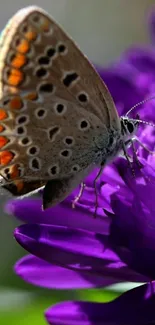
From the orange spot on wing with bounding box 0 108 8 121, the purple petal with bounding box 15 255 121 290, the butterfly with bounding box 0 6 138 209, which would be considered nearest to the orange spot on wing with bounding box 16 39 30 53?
the butterfly with bounding box 0 6 138 209

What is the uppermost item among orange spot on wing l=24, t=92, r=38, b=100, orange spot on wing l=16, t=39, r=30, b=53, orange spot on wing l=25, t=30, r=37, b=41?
orange spot on wing l=25, t=30, r=37, b=41

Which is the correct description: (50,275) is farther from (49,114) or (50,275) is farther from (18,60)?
(18,60)

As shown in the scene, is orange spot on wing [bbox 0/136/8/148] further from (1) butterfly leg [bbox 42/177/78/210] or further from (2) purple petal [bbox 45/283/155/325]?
(2) purple petal [bbox 45/283/155/325]

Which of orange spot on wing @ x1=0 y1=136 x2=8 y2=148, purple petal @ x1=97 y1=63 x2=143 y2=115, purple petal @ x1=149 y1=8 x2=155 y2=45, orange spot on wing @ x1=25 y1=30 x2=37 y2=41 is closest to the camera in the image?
orange spot on wing @ x1=25 y1=30 x2=37 y2=41

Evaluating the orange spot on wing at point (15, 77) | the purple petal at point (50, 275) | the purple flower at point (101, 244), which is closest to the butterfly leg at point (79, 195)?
the purple flower at point (101, 244)

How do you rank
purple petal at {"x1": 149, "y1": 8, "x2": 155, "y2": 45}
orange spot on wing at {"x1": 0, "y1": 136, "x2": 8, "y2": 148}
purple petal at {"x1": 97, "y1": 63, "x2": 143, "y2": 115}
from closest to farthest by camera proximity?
orange spot on wing at {"x1": 0, "y1": 136, "x2": 8, "y2": 148}
purple petal at {"x1": 97, "y1": 63, "x2": 143, "y2": 115}
purple petal at {"x1": 149, "y1": 8, "x2": 155, "y2": 45}

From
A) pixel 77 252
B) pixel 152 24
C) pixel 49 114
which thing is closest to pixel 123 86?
pixel 152 24
